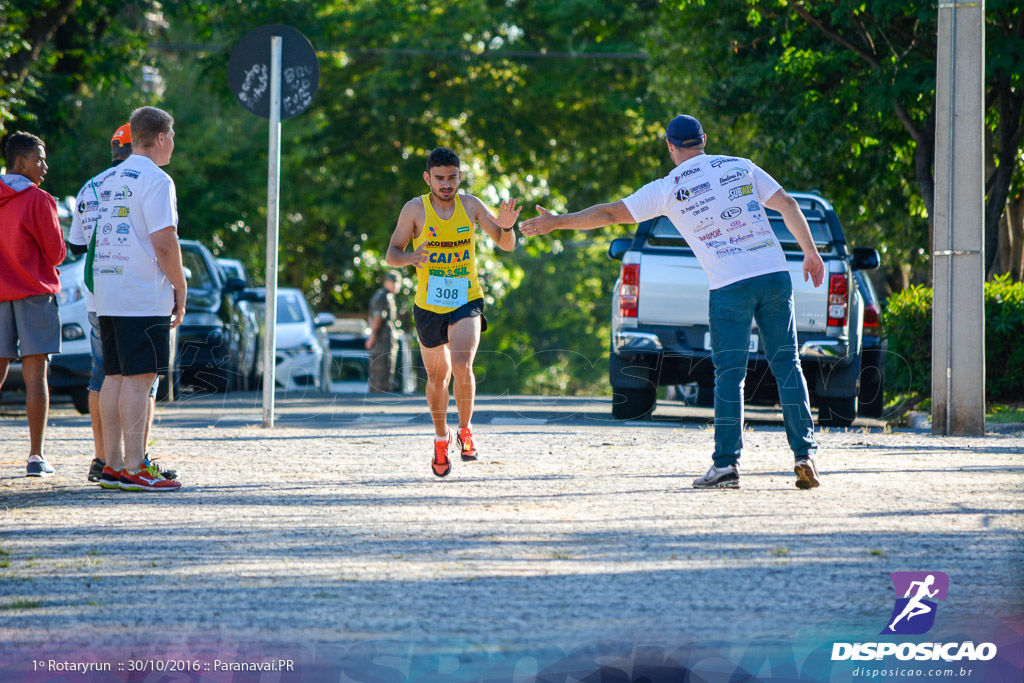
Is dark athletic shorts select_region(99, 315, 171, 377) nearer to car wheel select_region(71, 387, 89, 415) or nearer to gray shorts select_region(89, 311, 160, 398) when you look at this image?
gray shorts select_region(89, 311, 160, 398)

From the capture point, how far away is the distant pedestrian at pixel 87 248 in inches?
288

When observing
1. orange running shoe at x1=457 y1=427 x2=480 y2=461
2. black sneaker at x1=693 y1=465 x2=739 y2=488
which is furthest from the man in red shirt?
black sneaker at x1=693 y1=465 x2=739 y2=488

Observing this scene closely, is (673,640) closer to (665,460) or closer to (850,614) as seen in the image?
(850,614)

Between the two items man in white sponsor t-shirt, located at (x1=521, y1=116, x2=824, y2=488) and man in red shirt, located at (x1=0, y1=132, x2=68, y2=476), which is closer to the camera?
man in white sponsor t-shirt, located at (x1=521, y1=116, x2=824, y2=488)

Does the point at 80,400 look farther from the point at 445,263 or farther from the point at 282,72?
the point at 445,263

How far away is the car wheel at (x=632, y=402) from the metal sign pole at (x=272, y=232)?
3.10 metres

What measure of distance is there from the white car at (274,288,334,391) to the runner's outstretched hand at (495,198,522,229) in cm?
1333

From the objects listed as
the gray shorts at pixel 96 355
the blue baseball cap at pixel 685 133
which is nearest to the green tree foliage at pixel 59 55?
the gray shorts at pixel 96 355

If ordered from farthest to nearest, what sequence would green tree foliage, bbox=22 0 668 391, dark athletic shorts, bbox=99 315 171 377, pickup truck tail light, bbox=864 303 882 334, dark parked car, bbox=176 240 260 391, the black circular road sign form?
green tree foliage, bbox=22 0 668 391
dark parked car, bbox=176 240 260 391
pickup truck tail light, bbox=864 303 882 334
the black circular road sign
dark athletic shorts, bbox=99 315 171 377

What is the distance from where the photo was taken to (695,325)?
1158 centimetres

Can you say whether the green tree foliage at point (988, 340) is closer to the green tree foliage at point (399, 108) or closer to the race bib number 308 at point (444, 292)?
the race bib number 308 at point (444, 292)

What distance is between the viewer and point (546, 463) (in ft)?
27.5

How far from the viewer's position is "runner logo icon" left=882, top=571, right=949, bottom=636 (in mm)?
4141

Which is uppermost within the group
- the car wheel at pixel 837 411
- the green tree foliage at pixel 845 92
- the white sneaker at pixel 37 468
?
the green tree foliage at pixel 845 92
